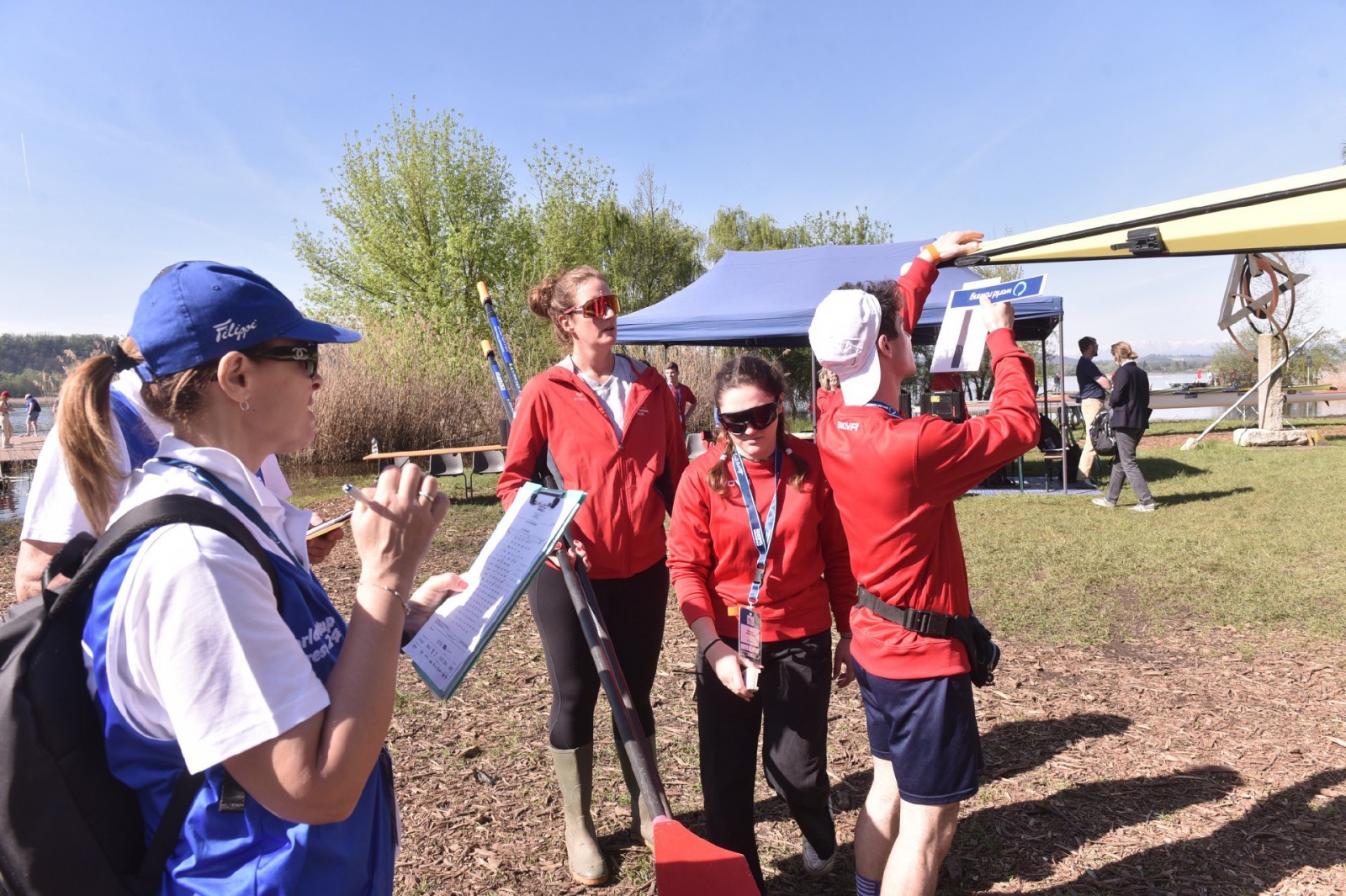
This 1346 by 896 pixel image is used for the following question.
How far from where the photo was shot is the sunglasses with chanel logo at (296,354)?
1.38 metres

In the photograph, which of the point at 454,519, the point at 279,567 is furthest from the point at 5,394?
the point at 279,567

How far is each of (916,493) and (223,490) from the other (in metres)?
1.69

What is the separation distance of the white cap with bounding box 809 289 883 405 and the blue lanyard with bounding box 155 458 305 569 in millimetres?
1551

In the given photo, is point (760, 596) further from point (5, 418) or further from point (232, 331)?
point (5, 418)

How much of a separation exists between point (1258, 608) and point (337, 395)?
672 inches

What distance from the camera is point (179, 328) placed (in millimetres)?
1294

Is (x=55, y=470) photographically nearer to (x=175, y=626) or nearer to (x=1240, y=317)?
(x=175, y=626)

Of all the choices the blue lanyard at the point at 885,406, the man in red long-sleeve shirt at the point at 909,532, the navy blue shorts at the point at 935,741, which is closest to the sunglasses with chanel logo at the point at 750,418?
the man in red long-sleeve shirt at the point at 909,532

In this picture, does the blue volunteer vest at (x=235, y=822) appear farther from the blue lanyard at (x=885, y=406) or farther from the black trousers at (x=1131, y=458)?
A: the black trousers at (x=1131, y=458)

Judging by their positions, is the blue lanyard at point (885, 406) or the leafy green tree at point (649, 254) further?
the leafy green tree at point (649, 254)

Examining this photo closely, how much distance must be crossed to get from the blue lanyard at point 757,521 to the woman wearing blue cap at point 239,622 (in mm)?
1517

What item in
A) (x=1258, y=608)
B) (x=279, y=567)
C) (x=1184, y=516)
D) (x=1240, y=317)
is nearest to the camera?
(x=279, y=567)

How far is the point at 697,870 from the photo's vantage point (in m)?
2.08

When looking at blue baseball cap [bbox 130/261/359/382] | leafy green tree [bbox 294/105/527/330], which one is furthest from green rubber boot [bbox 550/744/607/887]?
leafy green tree [bbox 294/105/527/330]
